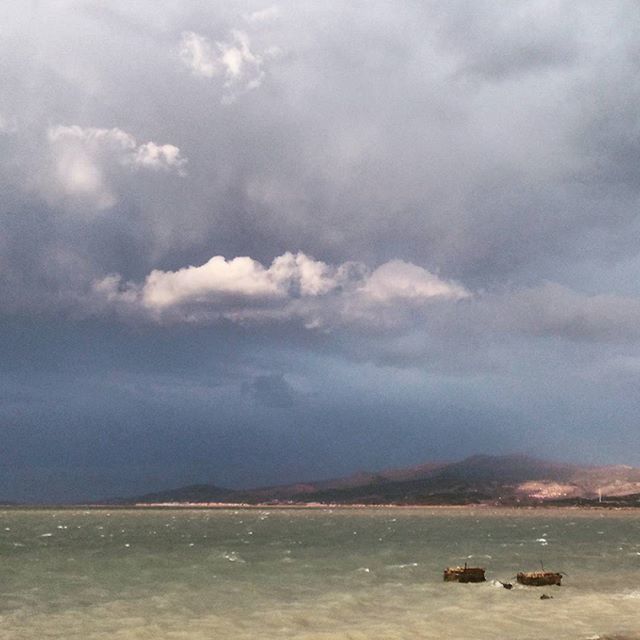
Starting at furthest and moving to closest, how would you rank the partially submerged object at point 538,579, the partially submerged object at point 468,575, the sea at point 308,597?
the partially submerged object at point 468,575 → the partially submerged object at point 538,579 → the sea at point 308,597

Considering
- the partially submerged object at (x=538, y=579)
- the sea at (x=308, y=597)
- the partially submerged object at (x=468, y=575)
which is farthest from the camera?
the partially submerged object at (x=468, y=575)

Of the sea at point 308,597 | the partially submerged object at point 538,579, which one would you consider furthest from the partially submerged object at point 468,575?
the partially submerged object at point 538,579

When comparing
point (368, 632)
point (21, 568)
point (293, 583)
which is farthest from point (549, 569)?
point (21, 568)

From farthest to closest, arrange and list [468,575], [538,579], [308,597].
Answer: [468,575] < [538,579] < [308,597]

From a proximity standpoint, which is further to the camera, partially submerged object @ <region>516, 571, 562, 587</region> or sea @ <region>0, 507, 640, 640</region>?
partially submerged object @ <region>516, 571, 562, 587</region>

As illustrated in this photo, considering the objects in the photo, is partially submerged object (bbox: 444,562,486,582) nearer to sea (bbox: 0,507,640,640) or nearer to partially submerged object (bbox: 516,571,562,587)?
sea (bbox: 0,507,640,640)

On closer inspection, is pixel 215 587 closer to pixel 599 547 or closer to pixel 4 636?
pixel 4 636

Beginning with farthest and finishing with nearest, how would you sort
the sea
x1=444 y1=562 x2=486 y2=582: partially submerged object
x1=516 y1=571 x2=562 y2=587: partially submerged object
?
x1=444 y1=562 x2=486 y2=582: partially submerged object < x1=516 y1=571 x2=562 y2=587: partially submerged object < the sea

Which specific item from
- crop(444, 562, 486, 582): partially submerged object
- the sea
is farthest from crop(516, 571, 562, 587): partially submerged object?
crop(444, 562, 486, 582): partially submerged object

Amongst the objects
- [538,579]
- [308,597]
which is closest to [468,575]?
[538,579]

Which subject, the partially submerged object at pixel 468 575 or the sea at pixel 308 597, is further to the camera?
the partially submerged object at pixel 468 575

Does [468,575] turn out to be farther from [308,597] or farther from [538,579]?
[308,597]

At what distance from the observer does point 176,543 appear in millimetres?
106188

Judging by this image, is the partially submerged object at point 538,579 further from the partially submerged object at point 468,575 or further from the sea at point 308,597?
the partially submerged object at point 468,575
